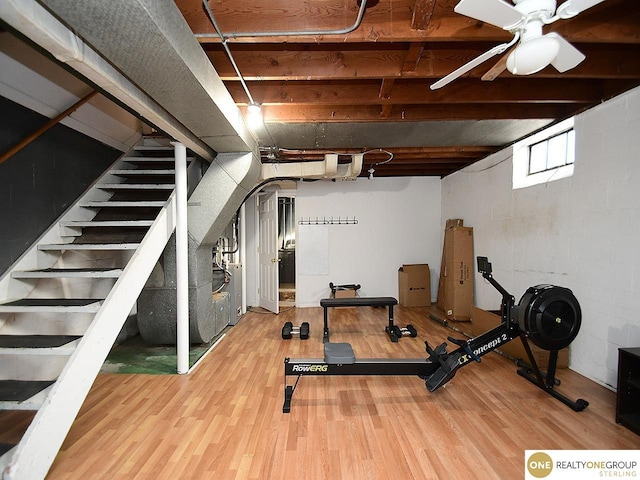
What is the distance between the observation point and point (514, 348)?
9.82 ft

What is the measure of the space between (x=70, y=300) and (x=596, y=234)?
438 cm

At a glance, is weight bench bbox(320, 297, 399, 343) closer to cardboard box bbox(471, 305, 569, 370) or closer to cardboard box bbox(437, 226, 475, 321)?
cardboard box bbox(471, 305, 569, 370)

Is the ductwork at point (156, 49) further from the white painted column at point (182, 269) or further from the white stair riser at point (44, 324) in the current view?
the white stair riser at point (44, 324)

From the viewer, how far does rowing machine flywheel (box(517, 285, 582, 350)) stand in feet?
7.14

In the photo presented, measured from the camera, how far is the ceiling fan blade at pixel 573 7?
1.19 meters

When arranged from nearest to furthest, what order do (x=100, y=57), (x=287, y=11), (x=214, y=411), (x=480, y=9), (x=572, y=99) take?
(x=480, y=9) < (x=100, y=57) < (x=287, y=11) < (x=214, y=411) < (x=572, y=99)

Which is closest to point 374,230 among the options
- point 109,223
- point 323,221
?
point 323,221

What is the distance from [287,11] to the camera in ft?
5.43

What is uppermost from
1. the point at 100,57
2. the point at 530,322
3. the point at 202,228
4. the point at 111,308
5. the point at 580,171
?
the point at 100,57

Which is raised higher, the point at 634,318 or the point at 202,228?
the point at 202,228

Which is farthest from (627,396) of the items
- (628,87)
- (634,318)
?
(628,87)

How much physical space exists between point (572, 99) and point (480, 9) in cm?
199

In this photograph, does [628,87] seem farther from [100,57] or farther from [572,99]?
[100,57]

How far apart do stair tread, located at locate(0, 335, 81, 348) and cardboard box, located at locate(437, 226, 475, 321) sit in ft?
14.9
